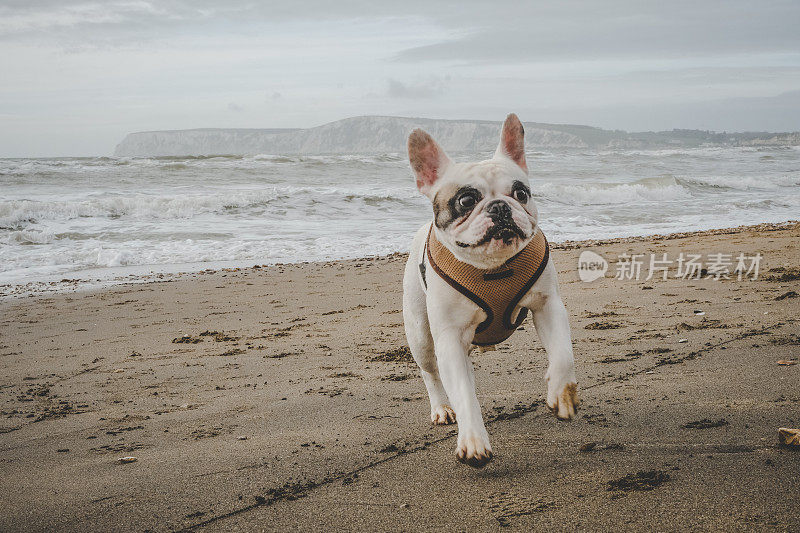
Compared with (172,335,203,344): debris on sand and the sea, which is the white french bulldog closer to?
(172,335,203,344): debris on sand

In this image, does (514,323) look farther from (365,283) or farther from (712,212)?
(712,212)

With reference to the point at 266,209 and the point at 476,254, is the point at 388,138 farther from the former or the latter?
the point at 476,254

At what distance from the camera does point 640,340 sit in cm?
533

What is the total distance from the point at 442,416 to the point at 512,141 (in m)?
1.45

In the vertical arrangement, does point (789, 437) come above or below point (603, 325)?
above

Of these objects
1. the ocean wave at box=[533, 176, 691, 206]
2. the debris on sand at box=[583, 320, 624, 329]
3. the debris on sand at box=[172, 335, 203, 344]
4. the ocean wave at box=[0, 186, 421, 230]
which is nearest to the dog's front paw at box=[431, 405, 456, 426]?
the debris on sand at box=[583, 320, 624, 329]

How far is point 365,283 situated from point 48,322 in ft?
12.6

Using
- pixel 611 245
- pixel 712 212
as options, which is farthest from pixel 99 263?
pixel 712 212

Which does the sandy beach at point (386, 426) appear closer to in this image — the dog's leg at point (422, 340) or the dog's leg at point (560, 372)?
the dog's leg at point (422, 340)

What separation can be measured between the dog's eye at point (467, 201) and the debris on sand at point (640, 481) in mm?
1197

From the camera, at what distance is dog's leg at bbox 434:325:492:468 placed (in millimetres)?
2707

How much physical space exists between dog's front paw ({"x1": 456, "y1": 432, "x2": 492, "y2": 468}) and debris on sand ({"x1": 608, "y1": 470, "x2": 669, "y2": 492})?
0.47 metres

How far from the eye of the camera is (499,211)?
2727 millimetres

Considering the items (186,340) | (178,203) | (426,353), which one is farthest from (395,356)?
(178,203)
